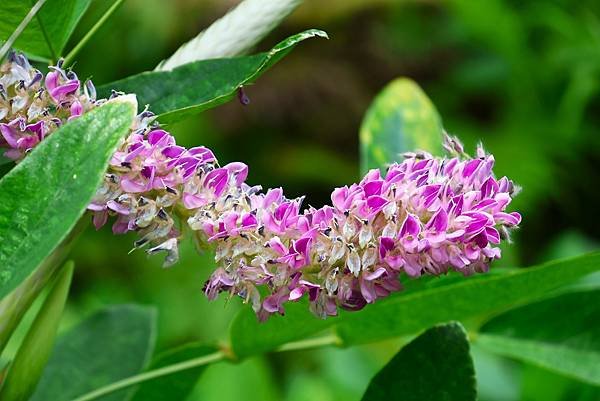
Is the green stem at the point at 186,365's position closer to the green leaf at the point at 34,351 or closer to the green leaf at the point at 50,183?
the green leaf at the point at 34,351

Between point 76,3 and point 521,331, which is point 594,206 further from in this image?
point 76,3

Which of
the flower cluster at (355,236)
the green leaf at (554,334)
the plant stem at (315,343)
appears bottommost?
the green leaf at (554,334)

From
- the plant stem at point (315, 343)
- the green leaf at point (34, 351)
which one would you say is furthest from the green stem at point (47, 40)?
the plant stem at point (315, 343)

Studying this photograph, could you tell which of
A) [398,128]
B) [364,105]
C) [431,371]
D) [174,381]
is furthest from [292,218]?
[364,105]

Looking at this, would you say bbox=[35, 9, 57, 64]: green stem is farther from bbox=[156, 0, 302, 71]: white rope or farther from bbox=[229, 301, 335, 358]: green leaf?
bbox=[229, 301, 335, 358]: green leaf

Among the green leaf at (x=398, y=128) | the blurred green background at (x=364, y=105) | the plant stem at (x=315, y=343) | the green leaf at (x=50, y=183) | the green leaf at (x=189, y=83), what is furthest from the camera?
the blurred green background at (x=364, y=105)

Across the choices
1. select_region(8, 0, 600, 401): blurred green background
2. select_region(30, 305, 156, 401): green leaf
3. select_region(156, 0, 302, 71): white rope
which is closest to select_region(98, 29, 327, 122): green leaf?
select_region(156, 0, 302, 71): white rope
